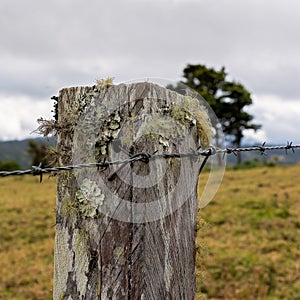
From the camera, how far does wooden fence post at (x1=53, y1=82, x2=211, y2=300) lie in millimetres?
1665

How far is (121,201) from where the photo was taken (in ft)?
5.50

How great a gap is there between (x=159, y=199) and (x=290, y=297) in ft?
17.8

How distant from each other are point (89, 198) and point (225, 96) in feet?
89.3

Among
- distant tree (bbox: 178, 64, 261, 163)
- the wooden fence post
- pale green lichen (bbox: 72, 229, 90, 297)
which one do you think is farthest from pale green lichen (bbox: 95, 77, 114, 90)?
distant tree (bbox: 178, 64, 261, 163)

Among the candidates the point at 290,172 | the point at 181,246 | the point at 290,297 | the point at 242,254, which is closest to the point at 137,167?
the point at 181,246

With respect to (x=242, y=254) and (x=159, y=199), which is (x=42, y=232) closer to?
(x=242, y=254)

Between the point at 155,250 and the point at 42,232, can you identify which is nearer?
the point at 155,250

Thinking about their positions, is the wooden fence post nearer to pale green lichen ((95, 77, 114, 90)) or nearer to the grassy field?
pale green lichen ((95, 77, 114, 90))

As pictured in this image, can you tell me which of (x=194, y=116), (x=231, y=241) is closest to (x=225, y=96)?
(x=231, y=241)

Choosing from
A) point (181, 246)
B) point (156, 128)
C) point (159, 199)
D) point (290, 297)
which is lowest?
point (290, 297)

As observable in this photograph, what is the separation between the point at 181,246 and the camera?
5.83 ft

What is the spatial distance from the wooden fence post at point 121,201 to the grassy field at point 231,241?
296cm

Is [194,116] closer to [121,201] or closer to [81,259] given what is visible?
[121,201]

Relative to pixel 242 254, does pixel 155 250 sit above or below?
above
